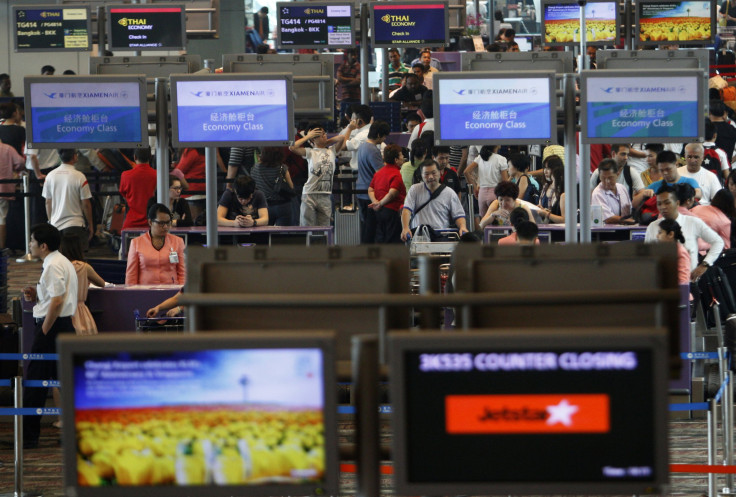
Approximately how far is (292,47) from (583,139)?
11208 mm

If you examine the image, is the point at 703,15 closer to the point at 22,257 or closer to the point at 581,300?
the point at 22,257

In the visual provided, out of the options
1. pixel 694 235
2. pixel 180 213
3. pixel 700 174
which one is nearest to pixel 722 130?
pixel 700 174

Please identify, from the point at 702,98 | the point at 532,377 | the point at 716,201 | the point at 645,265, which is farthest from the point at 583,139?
the point at 532,377

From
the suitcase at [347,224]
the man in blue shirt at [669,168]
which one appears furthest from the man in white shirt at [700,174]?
the suitcase at [347,224]

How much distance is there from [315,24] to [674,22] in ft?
17.4

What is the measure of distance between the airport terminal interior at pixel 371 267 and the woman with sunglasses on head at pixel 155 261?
2 cm

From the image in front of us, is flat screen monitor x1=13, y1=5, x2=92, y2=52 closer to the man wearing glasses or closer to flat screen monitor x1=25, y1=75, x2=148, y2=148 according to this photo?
the man wearing glasses

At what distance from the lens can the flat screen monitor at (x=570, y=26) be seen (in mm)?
18469

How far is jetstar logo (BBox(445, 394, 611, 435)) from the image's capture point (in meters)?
2.54

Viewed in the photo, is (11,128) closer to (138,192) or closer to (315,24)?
(138,192)

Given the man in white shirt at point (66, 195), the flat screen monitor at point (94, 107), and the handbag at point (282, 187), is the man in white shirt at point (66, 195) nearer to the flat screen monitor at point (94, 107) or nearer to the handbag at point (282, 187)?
the handbag at point (282, 187)

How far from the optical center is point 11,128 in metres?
14.7

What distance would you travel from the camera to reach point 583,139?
314 inches

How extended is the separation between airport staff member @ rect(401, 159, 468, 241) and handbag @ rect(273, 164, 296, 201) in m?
1.77
